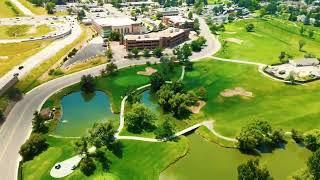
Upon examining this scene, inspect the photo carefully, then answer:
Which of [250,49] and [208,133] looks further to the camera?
[250,49]

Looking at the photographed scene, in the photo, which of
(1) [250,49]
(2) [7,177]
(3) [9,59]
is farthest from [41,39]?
(2) [7,177]

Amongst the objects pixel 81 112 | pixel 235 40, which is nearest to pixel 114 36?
pixel 235 40

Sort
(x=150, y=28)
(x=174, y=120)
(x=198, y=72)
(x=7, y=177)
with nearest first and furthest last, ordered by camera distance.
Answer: (x=7, y=177) → (x=174, y=120) → (x=198, y=72) → (x=150, y=28)

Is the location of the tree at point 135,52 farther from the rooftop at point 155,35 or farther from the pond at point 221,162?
the pond at point 221,162

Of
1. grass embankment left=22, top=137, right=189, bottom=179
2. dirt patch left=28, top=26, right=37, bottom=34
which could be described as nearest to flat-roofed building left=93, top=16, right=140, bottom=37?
dirt patch left=28, top=26, right=37, bottom=34

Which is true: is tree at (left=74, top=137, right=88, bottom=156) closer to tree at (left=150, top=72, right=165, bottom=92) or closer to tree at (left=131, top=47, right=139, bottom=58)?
tree at (left=150, top=72, right=165, bottom=92)

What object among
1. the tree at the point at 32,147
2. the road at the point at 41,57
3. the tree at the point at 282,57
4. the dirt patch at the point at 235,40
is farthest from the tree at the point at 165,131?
the dirt patch at the point at 235,40

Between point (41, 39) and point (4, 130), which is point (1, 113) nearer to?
point (4, 130)
